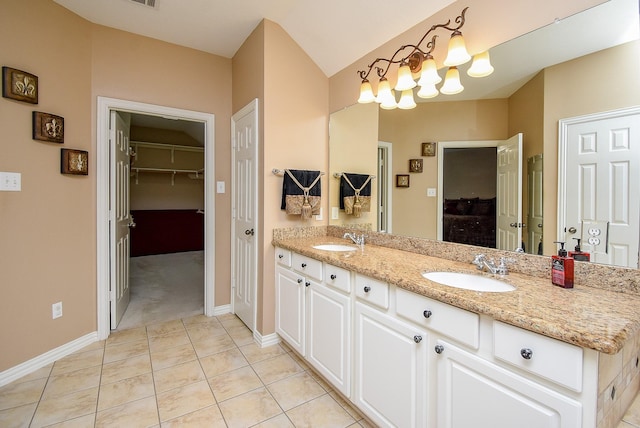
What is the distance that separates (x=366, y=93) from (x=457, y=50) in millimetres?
747

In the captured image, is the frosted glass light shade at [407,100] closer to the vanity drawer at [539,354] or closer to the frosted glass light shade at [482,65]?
Answer: the frosted glass light shade at [482,65]

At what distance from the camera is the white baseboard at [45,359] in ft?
6.43

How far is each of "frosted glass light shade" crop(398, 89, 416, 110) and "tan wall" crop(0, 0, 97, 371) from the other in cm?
252

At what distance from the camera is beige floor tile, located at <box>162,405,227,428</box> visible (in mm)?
1607

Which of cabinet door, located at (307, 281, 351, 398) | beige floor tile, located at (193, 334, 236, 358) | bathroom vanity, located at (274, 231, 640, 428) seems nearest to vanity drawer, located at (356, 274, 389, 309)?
bathroom vanity, located at (274, 231, 640, 428)

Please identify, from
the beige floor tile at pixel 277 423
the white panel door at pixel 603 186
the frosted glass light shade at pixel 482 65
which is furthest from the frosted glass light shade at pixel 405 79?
the beige floor tile at pixel 277 423

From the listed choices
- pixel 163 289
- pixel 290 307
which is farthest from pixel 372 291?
pixel 163 289

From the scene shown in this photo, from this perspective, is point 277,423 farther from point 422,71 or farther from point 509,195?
point 422,71

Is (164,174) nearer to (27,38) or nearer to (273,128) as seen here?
(27,38)

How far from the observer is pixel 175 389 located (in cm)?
191

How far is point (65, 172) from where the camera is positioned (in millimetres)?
2283

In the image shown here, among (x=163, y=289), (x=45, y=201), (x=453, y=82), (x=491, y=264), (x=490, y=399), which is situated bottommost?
(x=163, y=289)

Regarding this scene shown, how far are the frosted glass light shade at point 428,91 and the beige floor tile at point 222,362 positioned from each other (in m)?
2.25

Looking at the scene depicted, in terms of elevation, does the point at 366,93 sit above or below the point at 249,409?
above
